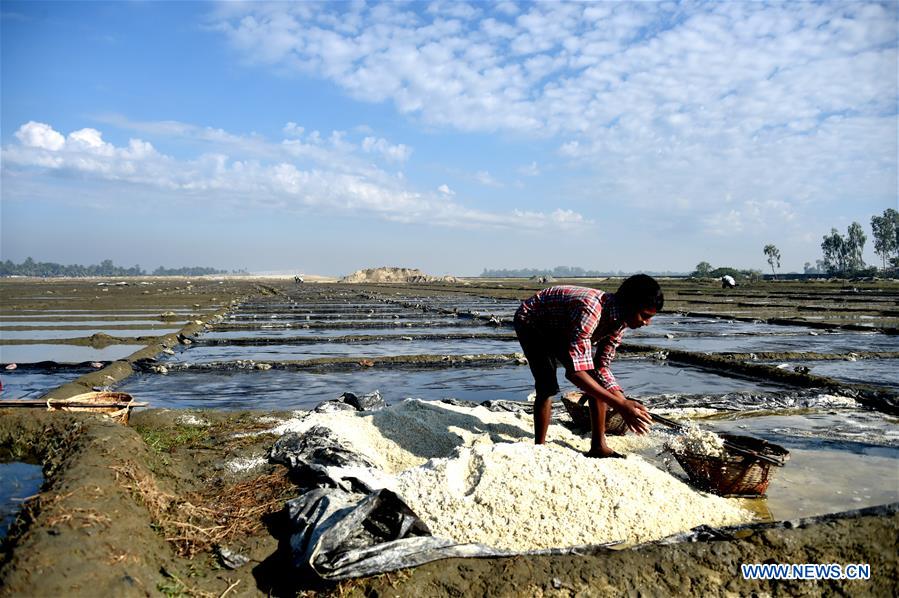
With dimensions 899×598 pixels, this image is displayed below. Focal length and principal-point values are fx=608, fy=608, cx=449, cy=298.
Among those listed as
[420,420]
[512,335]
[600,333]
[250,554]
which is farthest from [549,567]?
[512,335]

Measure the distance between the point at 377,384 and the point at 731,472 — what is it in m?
4.80

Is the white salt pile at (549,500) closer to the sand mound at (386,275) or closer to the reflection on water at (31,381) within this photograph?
the reflection on water at (31,381)

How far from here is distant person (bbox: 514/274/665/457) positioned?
3.27 meters

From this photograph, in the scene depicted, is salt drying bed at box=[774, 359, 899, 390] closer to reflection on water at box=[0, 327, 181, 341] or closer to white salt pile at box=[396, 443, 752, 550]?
white salt pile at box=[396, 443, 752, 550]

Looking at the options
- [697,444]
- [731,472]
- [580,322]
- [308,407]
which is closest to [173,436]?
[308,407]

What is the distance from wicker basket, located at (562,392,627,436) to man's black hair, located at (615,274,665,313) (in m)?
1.06

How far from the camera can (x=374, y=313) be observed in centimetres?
1845

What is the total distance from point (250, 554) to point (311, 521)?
12.6 inches

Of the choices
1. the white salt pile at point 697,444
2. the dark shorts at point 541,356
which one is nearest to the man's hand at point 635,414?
the white salt pile at point 697,444

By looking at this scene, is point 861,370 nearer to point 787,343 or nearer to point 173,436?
point 787,343

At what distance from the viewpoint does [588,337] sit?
3346 millimetres

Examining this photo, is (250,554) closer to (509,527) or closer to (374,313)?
(509,527)

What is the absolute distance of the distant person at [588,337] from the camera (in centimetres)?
327

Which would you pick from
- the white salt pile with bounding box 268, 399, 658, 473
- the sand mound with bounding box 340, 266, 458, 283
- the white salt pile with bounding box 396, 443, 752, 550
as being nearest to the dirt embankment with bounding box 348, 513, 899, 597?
the white salt pile with bounding box 396, 443, 752, 550
